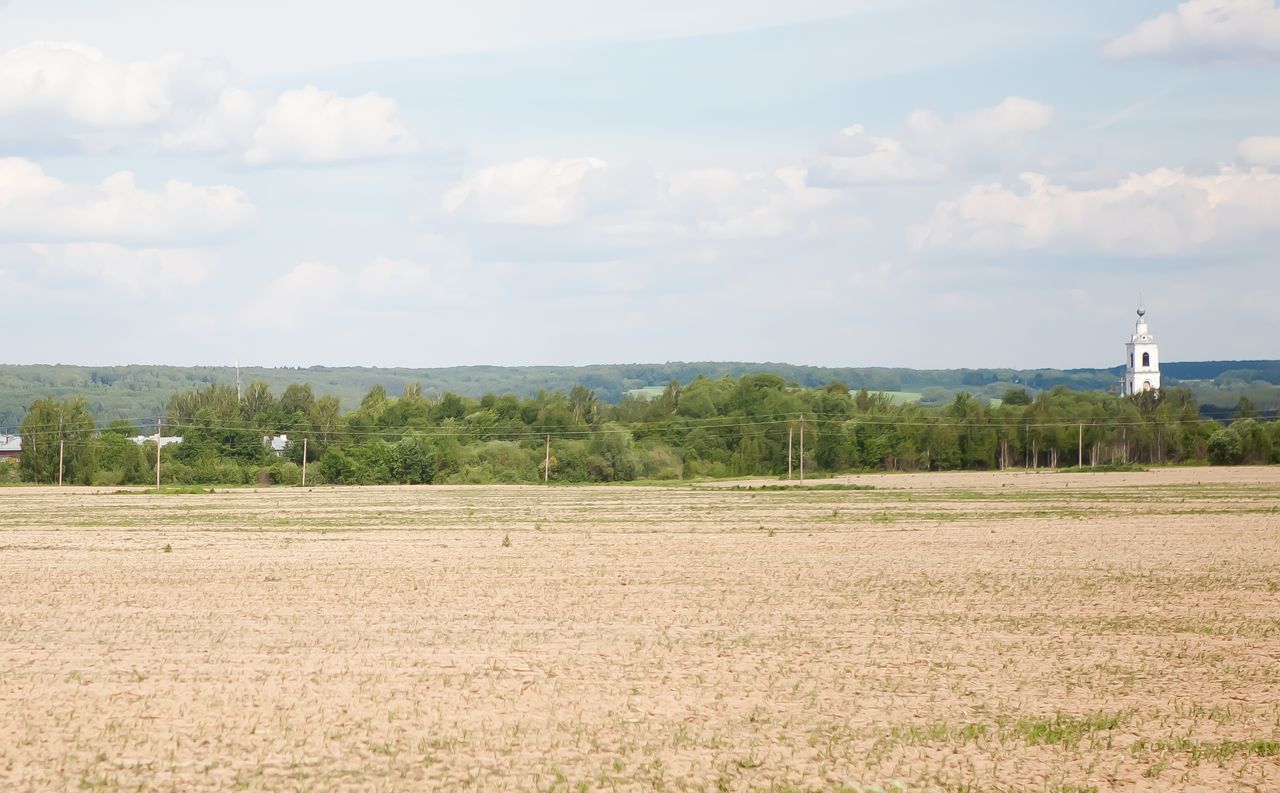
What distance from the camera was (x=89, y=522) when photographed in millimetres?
48719

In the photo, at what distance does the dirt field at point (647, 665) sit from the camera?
12094 mm

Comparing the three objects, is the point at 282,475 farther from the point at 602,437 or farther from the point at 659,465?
the point at 659,465

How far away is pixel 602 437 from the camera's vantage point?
109 metres

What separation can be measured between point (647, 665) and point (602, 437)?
302 feet

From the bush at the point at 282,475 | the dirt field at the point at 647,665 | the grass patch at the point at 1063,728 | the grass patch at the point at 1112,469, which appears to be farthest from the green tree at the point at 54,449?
the grass patch at the point at 1063,728

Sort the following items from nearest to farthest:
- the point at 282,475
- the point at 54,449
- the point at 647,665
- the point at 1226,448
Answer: the point at 647,665 < the point at 282,475 < the point at 54,449 < the point at 1226,448

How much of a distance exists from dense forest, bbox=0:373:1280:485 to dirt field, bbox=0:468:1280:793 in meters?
68.9

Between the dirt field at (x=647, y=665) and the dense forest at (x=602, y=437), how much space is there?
68861 millimetres

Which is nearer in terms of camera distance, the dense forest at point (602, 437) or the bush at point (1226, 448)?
the dense forest at point (602, 437)

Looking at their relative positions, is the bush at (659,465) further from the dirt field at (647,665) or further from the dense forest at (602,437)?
the dirt field at (647,665)

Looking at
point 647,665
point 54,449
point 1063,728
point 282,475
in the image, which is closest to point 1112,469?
point 282,475

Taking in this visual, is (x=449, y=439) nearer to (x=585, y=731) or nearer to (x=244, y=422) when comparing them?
(x=244, y=422)

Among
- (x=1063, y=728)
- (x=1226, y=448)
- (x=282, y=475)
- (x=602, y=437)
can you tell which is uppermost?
(x=602, y=437)

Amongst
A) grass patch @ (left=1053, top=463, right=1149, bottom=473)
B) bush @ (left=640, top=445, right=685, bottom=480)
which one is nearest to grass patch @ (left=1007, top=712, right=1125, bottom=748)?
grass patch @ (left=1053, top=463, right=1149, bottom=473)
